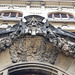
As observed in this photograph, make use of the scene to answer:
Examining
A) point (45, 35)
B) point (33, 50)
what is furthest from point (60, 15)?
point (33, 50)

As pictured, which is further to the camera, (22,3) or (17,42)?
(22,3)

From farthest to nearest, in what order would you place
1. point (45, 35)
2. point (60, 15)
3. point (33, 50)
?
1. point (60, 15)
2. point (33, 50)
3. point (45, 35)

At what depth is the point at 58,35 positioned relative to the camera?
885 centimetres

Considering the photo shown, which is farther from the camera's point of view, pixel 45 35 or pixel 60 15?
pixel 60 15

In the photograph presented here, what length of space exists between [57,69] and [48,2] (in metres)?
11.5

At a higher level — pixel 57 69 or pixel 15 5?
pixel 15 5

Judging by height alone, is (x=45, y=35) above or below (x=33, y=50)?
above

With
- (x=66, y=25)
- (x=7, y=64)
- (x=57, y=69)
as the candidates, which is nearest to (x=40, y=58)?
(x=57, y=69)

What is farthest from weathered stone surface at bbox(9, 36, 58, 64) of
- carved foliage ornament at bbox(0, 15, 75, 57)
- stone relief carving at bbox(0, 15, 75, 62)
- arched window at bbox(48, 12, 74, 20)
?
arched window at bbox(48, 12, 74, 20)

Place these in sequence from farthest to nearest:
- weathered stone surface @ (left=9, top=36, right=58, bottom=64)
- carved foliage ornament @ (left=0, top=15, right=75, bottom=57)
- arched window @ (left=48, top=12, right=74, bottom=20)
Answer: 1. arched window @ (left=48, top=12, right=74, bottom=20)
2. weathered stone surface @ (left=9, top=36, right=58, bottom=64)
3. carved foliage ornament @ (left=0, top=15, right=75, bottom=57)

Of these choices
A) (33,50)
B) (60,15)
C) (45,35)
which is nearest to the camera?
(45,35)

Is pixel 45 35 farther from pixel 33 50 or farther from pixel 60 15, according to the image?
pixel 60 15

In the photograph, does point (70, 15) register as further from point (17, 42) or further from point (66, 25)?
point (17, 42)

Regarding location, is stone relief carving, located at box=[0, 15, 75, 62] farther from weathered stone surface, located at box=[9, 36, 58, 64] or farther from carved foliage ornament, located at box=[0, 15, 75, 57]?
weathered stone surface, located at box=[9, 36, 58, 64]
